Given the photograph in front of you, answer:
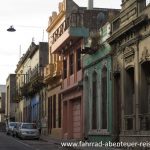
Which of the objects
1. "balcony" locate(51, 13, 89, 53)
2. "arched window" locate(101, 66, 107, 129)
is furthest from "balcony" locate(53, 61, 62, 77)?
"arched window" locate(101, 66, 107, 129)

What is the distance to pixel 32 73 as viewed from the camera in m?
65.8

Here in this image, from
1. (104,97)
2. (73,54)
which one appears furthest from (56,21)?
(104,97)

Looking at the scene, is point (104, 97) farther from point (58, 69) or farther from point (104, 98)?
point (58, 69)

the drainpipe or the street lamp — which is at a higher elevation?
the drainpipe

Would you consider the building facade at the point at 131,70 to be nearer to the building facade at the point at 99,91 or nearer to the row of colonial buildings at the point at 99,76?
the row of colonial buildings at the point at 99,76

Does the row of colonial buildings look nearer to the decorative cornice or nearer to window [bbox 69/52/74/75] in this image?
window [bbox 69/52/74/75]

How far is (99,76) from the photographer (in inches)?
1255

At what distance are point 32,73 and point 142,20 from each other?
141 feet

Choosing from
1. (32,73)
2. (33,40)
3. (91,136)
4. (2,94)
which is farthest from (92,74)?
(2,94)

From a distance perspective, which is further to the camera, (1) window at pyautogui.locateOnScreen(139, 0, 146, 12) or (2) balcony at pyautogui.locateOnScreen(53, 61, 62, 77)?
(2) balcony at pyautogui.locateOnScreen(53, 61, 62, 77)

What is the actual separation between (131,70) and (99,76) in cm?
555

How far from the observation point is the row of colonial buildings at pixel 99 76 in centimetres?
2448

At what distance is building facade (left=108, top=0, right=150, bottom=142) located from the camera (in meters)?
24.0

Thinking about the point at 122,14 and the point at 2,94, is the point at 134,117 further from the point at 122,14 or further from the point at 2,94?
the point at 2,94
